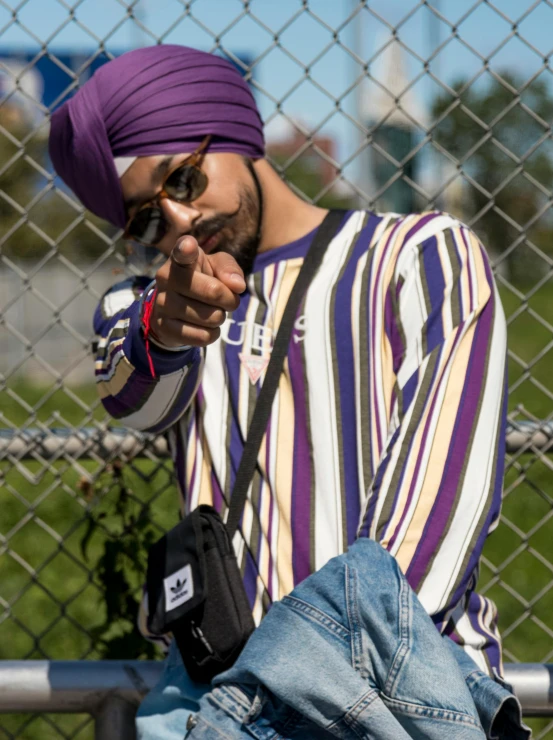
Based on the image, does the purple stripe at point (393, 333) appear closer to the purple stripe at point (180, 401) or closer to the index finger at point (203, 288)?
the purple stripe at point (180, 401)

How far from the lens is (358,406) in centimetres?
150

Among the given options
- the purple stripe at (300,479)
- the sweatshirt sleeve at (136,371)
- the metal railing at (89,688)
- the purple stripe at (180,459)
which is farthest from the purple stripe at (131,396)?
the metal railing at (89,688)

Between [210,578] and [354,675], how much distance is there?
0.33m

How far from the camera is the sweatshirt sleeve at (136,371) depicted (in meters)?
1.40

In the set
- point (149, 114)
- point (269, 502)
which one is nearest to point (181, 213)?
point (149, 114)

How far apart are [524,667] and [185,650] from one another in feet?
2.00

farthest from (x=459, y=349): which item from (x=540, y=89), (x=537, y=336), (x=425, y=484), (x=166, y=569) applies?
(x=537, y=336)

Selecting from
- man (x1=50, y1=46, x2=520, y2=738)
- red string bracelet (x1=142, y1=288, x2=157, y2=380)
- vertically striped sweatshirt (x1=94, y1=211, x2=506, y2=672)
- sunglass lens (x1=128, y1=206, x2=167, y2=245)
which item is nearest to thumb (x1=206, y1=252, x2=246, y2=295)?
man (x1=50, y1=46, x2=520, y2=738)

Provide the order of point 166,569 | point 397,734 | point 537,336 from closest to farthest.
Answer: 1. point 397,734
2. point 166,569
3. point 537,336

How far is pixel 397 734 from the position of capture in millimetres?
1170

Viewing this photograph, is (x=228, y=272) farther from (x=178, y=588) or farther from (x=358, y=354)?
(x=178, y=588)

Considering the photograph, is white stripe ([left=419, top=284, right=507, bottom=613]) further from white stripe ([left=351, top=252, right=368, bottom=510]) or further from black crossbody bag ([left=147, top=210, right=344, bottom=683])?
black crossbody bag ([left=147, top=210, right=344, bottom=683])

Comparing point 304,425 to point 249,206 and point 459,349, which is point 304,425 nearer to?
point 459,349

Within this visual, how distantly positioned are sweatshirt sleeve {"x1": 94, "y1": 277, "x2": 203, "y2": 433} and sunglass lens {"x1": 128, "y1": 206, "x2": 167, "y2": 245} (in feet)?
0.40
